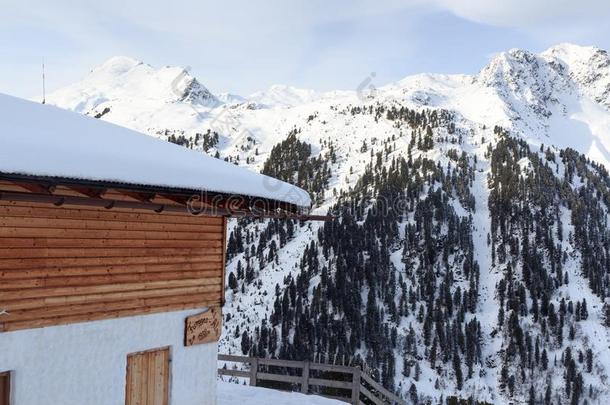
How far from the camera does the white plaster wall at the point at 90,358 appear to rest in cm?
665

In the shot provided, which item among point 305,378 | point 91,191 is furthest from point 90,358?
point 305,378

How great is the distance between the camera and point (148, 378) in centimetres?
842

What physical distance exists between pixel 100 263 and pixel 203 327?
251cm

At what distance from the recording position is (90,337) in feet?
24.4

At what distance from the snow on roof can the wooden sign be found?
2.33m

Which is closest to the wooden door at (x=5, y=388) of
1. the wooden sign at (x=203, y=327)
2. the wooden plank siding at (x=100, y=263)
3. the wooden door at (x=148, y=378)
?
the wooden plank siding at (x=100, y=263)

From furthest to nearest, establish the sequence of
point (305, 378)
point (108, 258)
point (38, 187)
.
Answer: point (305, 378), point (108, 258), point (38, 187)

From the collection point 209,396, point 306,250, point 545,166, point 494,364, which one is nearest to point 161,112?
point 306,250

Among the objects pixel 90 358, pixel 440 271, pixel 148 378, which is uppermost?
pixel 90 358

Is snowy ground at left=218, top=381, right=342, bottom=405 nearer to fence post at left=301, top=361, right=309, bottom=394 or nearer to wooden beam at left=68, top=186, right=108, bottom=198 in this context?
fence post at left=301, top=361, right=309, bottom=394

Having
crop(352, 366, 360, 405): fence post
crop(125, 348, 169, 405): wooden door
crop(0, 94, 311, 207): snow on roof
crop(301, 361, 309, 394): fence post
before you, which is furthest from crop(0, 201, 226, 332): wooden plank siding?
crop(352, 366, 360, 405): fence post

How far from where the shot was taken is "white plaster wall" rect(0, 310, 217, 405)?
21.8 feet

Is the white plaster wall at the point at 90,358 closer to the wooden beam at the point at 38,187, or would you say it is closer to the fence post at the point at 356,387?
the wooden beam at the point at 38,187

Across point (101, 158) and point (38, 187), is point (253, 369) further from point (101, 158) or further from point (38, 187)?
point (38, 187)
